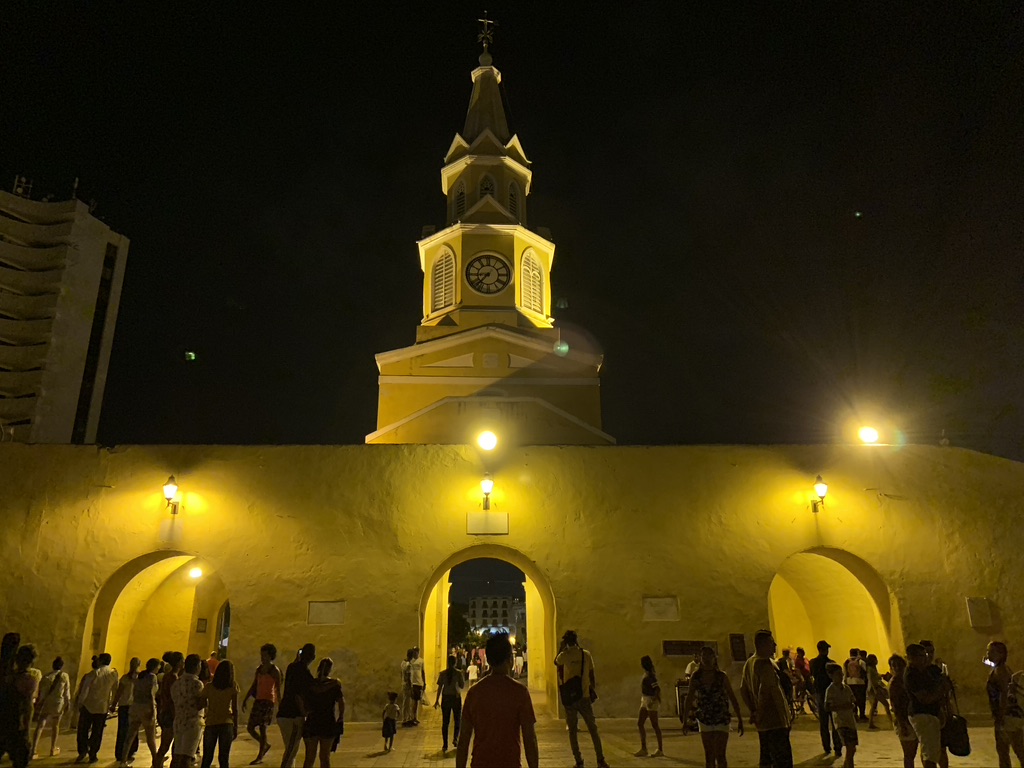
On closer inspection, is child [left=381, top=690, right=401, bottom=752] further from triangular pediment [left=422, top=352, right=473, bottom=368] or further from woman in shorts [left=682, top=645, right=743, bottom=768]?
triangular pediment [left=422, top=352, right=473, bottom=368]

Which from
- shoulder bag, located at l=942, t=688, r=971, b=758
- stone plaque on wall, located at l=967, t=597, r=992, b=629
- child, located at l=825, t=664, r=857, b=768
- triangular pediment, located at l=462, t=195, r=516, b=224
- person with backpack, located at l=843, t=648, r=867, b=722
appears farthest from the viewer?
triangular pediment, located at l=462, t=195, r=516, b=224

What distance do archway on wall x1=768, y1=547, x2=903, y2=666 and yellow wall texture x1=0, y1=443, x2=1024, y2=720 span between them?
0.36ft

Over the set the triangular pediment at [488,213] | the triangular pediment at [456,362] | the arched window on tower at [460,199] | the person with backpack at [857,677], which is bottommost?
the person with backpack at [857,677]

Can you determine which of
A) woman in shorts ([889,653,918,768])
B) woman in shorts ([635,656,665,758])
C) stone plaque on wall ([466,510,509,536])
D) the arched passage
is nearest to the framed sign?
→ the arched passage

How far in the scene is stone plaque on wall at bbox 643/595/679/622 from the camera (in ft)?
44.0

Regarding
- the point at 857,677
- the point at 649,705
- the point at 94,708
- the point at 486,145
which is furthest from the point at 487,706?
the point at 486,145

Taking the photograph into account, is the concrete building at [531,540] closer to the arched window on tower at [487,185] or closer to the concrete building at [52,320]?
the arched window on tower at [487,185]

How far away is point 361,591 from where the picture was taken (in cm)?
1329

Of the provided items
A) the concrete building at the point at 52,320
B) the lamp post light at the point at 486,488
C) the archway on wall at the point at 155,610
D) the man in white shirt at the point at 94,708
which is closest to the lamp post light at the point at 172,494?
the archway on wall at the point at 155,610

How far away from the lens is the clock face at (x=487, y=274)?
91.4ft

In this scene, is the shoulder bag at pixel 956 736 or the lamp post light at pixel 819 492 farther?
the lamp post light at pixel 819 492

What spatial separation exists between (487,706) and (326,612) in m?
9.07

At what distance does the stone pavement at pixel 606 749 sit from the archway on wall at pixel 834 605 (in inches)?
89.4

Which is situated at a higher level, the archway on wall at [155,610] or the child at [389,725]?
the archway on wall at [155,610]
